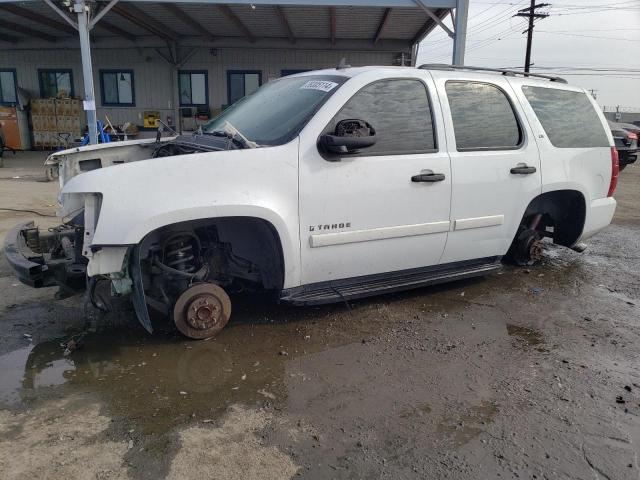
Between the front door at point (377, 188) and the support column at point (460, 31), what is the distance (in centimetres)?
817

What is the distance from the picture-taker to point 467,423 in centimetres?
279

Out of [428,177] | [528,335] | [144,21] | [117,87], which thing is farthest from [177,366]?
[117,87]

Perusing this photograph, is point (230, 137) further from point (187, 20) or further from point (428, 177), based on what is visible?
point (187, 20)

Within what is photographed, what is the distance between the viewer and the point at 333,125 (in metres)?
3.62

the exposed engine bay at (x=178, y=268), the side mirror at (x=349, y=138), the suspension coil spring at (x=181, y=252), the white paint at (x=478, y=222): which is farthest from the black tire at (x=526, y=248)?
the suspension coil spring at (x=181, y=252)

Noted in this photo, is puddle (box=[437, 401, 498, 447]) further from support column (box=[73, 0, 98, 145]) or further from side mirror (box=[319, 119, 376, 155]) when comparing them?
support column (box=[73, 0, 98, 145])

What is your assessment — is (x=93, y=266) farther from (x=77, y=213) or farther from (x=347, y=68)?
(x=347, y=68)

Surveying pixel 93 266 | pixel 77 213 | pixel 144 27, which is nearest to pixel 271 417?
pixel 93 266

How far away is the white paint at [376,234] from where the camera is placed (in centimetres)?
363

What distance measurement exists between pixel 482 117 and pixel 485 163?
0.41 meters

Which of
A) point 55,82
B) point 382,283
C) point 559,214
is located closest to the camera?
point 382,283

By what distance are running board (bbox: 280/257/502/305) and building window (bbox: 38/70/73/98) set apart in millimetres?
19841

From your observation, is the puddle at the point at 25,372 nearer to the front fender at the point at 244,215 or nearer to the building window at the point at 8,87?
the front fender at the point at 244,215

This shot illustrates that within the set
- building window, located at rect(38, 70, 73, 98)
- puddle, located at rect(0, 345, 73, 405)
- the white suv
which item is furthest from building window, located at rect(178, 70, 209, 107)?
puddle, located at rect(0, 345, 73, 405)
